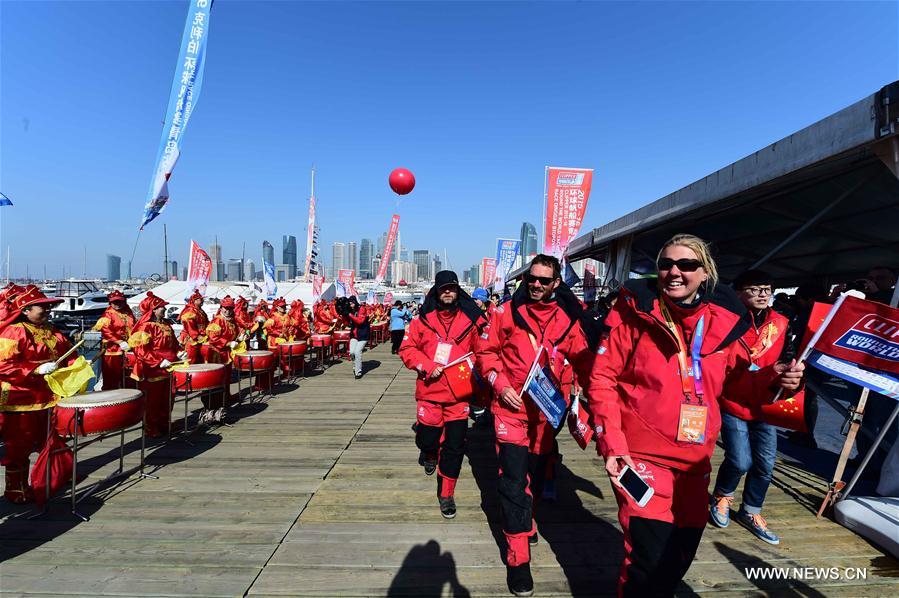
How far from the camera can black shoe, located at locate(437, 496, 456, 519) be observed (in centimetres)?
373

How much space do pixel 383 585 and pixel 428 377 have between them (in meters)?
1.73

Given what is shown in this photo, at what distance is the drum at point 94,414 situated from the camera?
3.63 metres

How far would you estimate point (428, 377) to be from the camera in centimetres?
403

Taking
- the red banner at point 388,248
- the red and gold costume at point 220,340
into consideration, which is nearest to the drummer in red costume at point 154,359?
the red and gold costume at point 220,340

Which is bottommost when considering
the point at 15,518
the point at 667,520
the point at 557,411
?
the point at 15,518

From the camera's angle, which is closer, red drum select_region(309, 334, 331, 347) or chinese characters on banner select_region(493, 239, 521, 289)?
red drum select_region(309, 334, 331, 347)

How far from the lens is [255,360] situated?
23.5ft

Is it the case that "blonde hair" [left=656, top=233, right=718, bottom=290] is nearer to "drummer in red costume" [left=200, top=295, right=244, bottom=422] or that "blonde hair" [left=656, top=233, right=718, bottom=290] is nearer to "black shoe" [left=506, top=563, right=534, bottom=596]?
"black shoe" [left=506, top=563, right=534, bottom=596]

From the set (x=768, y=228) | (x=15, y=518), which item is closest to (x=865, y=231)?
(x=768, y=228)

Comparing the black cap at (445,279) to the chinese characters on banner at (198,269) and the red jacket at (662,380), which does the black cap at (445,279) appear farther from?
the chinese characters on banner at (198,269)

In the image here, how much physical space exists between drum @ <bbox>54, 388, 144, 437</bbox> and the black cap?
10.4ft

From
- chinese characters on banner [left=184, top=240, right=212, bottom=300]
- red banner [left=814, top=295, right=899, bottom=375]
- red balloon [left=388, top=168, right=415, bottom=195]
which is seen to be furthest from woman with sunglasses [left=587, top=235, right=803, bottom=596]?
red balloon [left=388, top=168, right=415, bottom=195]

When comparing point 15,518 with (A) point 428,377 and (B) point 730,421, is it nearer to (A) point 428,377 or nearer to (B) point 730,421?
(A) point 428,377

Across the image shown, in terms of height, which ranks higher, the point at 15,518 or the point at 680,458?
the point at 680,458
